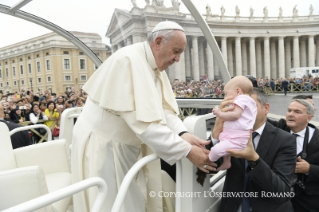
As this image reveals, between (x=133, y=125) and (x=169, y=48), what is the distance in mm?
605

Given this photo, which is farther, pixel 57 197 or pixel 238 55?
pixel 238 55

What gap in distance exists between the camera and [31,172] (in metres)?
A: 1.88

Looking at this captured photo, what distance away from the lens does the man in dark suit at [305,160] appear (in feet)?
7.32

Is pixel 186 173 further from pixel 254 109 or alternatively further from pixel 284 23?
pixel 284 23

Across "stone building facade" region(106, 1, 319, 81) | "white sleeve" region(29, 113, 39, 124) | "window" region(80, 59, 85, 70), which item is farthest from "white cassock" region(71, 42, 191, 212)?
"window" region(80, 59, 85, 70)

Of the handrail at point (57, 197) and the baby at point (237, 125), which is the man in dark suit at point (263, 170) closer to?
the baby at point (237, 125)

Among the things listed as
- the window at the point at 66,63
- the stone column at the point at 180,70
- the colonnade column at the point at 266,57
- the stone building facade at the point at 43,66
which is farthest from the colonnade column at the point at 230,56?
the stone column at the point at 180,70

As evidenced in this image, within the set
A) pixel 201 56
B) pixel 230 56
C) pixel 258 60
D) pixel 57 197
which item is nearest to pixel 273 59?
pixel 258 60

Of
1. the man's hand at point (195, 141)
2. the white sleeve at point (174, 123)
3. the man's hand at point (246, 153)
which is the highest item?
the white sleeve at point (174, 123)

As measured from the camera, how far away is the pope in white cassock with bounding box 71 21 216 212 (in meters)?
1.71

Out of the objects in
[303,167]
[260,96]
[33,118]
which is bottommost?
[303,167]

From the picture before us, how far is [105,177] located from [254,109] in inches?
44.9

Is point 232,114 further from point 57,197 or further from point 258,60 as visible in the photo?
point 258,60

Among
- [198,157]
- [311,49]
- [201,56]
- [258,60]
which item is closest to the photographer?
[198,157]
